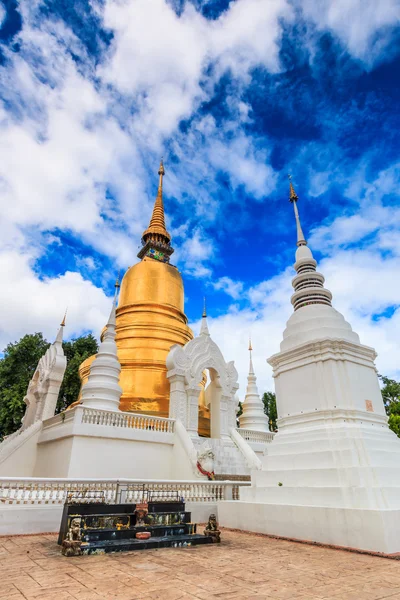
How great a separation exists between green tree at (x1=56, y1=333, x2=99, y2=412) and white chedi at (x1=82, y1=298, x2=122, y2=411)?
1198 centimetres

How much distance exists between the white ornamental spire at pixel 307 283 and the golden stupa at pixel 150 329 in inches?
333

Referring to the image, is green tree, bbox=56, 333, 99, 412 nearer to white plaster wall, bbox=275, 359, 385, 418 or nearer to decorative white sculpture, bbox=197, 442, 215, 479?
decorative white sculpture, bbox=197, 442, 215, 479

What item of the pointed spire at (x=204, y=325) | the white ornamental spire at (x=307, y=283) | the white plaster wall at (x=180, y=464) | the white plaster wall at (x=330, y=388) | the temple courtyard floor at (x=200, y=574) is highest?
the pointed spire at (x=204, y=325)

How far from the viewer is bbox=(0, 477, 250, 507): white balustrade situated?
778 cm

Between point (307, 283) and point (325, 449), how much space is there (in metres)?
4.75

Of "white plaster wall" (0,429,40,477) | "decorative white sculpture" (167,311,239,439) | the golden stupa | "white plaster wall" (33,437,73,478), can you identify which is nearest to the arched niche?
"decorative white sculpture" (167,311,239,439)

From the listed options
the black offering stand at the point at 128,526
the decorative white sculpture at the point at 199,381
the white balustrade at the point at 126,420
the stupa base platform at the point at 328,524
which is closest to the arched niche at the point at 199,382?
the decorative white sculpture at the point at 199,381

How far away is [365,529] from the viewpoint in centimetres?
585

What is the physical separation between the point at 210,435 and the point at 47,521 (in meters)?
9.88

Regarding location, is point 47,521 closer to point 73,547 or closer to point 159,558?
point 73,547

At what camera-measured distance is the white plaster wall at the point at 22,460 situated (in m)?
13.6

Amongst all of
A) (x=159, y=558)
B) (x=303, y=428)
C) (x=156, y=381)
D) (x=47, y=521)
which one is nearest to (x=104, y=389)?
(x=156, y=381)

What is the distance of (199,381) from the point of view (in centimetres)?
1578

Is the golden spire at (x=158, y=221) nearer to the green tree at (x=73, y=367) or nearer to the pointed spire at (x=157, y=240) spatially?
the pointed spire at (x=157, y=240)
